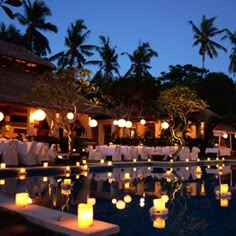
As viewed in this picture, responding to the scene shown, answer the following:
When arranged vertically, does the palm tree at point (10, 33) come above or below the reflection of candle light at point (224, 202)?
above

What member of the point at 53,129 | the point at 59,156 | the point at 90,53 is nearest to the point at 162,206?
the point at 59,156

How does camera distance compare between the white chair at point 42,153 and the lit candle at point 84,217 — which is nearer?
the lit candle at point 84,217

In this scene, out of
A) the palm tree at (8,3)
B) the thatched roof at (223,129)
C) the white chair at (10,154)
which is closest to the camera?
the palm tree at (8,3)

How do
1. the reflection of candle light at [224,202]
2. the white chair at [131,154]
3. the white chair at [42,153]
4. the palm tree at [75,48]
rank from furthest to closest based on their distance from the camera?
1. the palm tree at [75,48]
2. the white chair at [131,154]
3. the white chair at [42,153]
4. the reflection of candle light at [224,202]

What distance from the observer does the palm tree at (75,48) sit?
2958 centimetres

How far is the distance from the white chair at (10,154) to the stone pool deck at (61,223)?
6.16m

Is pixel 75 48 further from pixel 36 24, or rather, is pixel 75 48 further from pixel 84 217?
pixel 84 217

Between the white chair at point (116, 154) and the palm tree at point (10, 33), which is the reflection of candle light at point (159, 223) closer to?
the white chair at point (116, 154)

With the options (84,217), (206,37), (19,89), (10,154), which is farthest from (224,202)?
(206,37)

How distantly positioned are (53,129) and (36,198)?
11346mm

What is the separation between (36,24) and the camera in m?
29.1

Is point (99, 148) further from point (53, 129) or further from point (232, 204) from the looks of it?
point (232, 204)

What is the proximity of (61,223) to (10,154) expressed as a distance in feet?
24.0

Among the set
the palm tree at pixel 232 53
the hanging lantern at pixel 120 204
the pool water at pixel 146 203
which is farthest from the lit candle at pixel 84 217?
the palm tree at pixel 232 53
